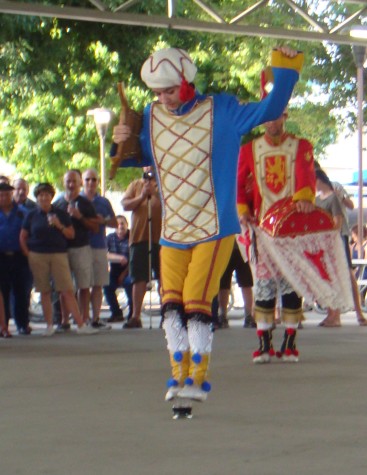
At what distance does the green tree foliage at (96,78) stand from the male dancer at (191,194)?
9.51 metres

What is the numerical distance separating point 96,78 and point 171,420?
764 inches

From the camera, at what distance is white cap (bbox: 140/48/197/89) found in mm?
7645

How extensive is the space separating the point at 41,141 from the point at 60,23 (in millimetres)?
17659

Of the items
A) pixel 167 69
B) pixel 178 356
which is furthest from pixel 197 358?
pixel 167 69

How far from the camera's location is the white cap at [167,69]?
25.1 ft

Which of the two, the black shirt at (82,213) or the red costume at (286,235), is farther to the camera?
the black shirt at (82,213)

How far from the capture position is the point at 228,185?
776 centimetres

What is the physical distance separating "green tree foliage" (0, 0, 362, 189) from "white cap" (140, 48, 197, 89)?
945 centimetres

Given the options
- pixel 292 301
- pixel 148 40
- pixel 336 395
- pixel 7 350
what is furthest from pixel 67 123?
pixel 336 395

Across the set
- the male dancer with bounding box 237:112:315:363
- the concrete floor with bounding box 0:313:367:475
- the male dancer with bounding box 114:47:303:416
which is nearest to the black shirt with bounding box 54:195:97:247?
the concrete floor with bounding box 0:313:367:475

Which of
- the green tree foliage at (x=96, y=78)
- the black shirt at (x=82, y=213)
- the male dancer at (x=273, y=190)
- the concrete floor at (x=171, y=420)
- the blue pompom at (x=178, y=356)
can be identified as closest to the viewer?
the concrete floor at (x=171, y=420)

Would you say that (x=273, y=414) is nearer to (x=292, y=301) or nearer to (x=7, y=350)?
(x=292, y=301)

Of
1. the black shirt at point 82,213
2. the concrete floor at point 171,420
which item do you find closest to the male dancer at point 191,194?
the concrete floor at point 171,420

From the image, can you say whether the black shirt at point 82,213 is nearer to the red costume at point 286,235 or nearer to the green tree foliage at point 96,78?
the green tree foliage at point 96,78
